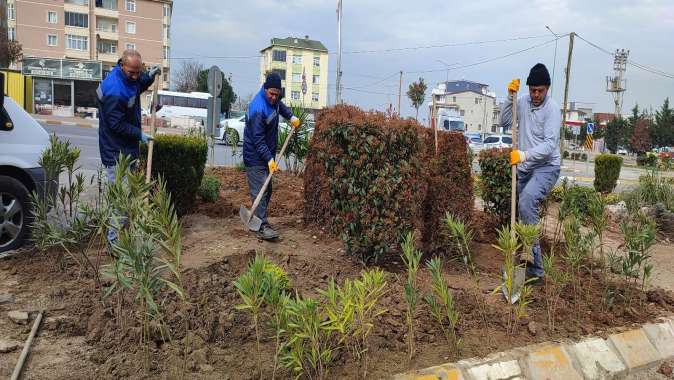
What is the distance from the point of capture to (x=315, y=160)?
6297mm

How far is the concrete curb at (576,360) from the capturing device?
10.2ft

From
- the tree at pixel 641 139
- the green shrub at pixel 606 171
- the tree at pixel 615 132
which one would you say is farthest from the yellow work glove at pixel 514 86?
the tree at pixel 615 132

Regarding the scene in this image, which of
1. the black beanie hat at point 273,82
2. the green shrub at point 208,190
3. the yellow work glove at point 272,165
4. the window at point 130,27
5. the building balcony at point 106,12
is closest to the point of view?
the yellow work glove at point 272,165

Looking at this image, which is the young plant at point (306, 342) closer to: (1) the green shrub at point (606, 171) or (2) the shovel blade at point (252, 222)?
(2) the shovel blade at point (252, 222)

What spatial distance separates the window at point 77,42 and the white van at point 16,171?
63.4 m

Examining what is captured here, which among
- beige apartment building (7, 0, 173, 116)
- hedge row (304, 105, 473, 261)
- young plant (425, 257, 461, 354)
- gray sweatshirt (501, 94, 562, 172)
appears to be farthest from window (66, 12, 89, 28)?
young plant (425, 257, 461, 354)

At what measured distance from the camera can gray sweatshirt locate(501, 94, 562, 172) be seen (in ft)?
15.1

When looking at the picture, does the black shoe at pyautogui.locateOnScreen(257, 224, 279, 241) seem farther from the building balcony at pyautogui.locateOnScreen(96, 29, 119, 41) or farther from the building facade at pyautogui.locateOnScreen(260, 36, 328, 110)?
the building facade at pyautogui.locateOnScreen(260, 36, 328, 110)

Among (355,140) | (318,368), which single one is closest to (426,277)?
(355,140)

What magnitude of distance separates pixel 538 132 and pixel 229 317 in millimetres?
3199

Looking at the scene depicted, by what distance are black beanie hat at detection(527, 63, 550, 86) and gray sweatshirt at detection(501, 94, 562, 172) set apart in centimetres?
19

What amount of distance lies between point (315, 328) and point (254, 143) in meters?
3.21

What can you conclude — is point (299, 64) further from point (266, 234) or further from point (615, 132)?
point (266, 234)

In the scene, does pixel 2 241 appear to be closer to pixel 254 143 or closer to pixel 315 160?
pixel 254 143
